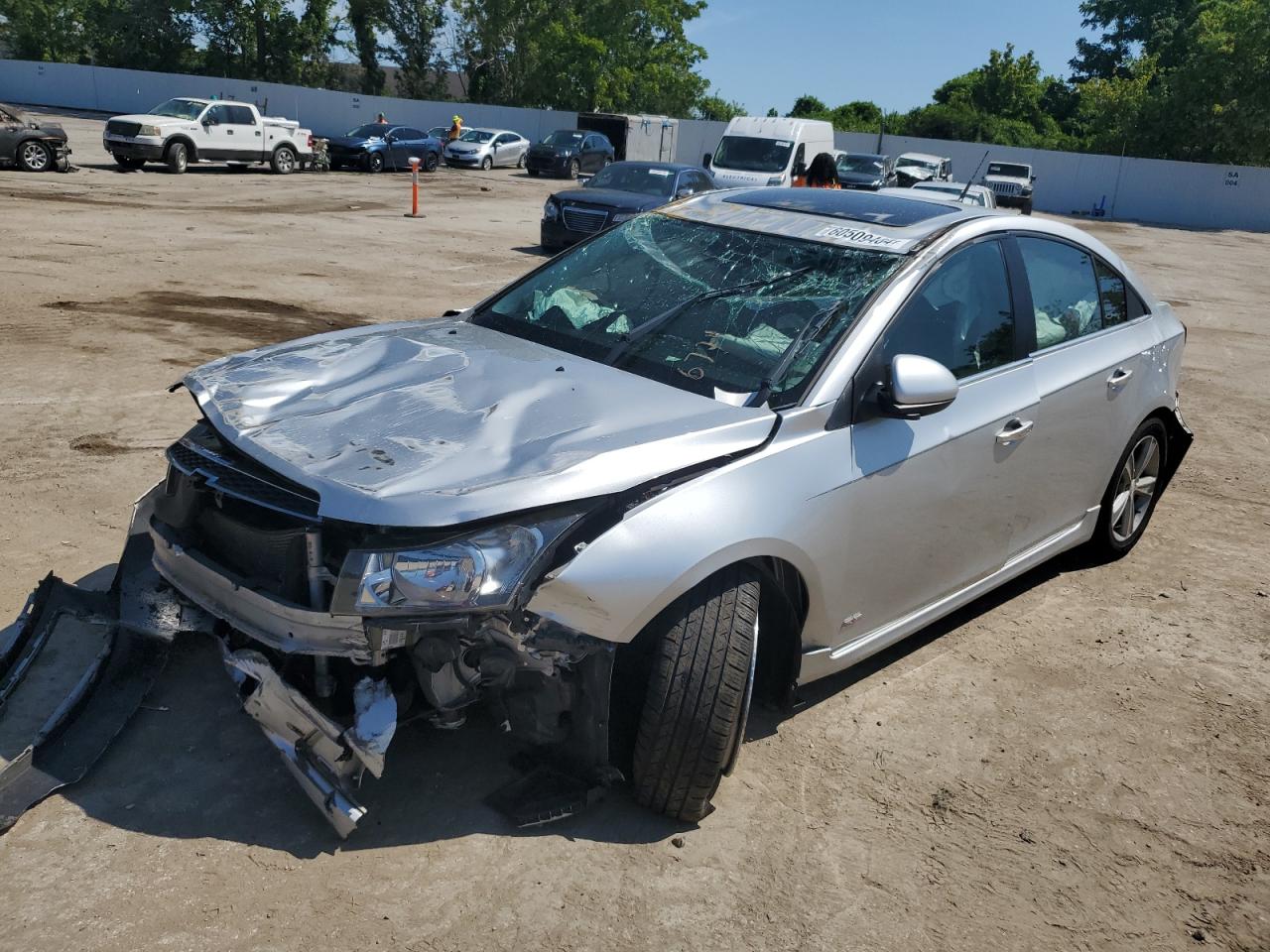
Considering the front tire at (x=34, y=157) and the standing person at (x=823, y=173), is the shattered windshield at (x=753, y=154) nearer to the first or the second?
the standing person at (x=823, y=173)

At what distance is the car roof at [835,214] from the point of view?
413cm

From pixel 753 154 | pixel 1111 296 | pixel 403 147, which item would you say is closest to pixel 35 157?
pixel 403 147

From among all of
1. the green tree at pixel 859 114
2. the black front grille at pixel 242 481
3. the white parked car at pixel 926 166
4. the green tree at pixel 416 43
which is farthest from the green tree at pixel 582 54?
the black front grille at pixel 242 481

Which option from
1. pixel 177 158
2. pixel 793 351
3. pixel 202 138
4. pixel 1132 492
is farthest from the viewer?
pixel 202 138

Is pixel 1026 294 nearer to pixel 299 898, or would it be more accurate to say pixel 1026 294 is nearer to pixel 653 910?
pixel 653 910

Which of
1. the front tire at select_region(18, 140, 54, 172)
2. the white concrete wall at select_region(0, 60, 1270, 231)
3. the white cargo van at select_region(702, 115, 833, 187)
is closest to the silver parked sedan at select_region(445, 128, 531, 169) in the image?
the white concrete wall at select_region(0, 60, 1270, 231)

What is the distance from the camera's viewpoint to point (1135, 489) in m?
5.46

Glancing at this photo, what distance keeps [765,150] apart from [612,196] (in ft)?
27.9

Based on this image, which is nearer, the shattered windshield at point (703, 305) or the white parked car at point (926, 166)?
the shattered windshield at point (703, 305)

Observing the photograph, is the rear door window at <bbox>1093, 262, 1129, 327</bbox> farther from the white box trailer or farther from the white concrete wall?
the white concrete wall

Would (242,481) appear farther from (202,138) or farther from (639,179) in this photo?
(202,138)

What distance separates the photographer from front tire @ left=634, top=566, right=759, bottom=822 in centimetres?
306

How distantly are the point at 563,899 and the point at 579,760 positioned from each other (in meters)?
0.41

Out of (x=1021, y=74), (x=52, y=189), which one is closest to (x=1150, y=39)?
(x=1021, y=74)
